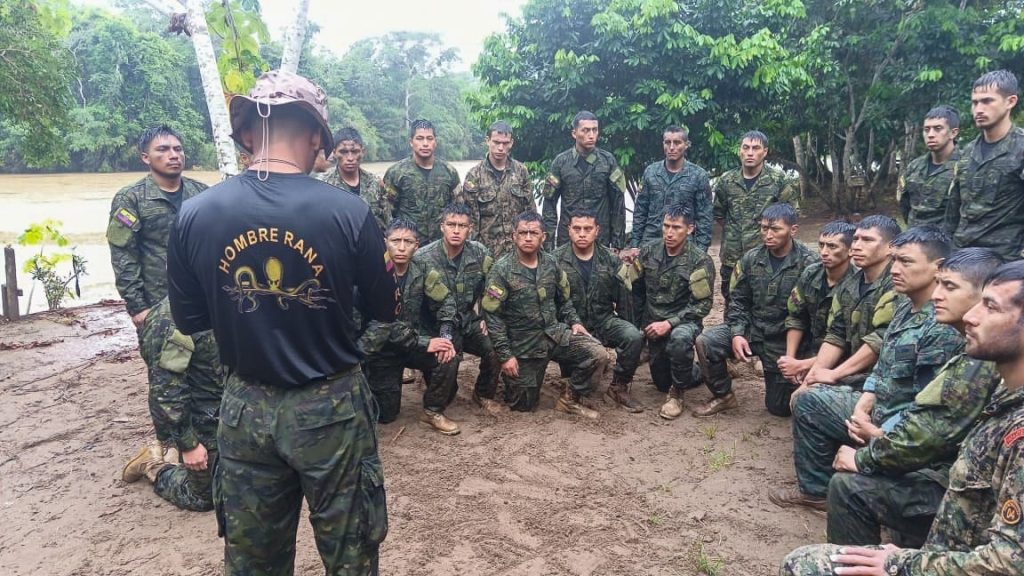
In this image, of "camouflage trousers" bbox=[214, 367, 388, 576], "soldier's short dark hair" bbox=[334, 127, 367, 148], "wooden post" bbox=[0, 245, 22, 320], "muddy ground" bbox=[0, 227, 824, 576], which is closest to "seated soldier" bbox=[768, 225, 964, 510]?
"muddy ground" bbox=[0, 227, 824, 576]

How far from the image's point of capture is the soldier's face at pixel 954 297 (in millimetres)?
2738

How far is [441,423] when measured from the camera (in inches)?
199

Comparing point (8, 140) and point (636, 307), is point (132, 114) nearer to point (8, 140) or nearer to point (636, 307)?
point (8, 140)

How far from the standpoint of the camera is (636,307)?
593 centimetres

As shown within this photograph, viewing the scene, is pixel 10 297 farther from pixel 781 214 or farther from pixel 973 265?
pixel 973 265

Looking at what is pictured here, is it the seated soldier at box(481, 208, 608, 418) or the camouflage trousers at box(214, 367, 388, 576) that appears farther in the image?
the seated soldier at box(481, 208, 608, 418)

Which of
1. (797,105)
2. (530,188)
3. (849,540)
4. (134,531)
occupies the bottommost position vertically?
(134,531)

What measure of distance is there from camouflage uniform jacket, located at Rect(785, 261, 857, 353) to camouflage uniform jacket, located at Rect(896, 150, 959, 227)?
1.79 metres

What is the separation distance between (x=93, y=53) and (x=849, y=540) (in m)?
37.0

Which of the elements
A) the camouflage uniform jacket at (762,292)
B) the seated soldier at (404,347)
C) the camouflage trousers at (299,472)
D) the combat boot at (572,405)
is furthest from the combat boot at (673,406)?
the camouflage trousers at (299,472)

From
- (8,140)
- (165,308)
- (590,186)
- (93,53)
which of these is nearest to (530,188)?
(590,186)

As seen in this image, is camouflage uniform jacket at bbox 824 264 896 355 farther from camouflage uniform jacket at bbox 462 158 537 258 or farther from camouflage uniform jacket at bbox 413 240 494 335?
camouflage uniform jacket at bbox 462 158 537 258

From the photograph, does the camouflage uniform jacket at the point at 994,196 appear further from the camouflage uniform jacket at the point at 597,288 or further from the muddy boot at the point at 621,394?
the muddy boot at the point at 621,394

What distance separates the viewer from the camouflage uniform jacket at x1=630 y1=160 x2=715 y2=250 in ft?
21.5
